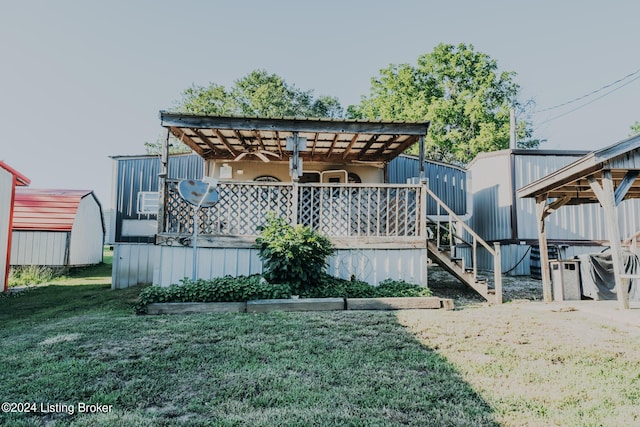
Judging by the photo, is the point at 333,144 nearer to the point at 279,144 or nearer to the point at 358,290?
the point at 279,144

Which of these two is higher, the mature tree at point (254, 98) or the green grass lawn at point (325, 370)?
the mature tree at point (254, 98)

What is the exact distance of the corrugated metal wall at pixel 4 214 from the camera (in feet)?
33.4

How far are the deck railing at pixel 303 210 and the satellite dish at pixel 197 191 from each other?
0.52 m

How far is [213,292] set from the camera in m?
6.41

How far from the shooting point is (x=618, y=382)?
3186 mm

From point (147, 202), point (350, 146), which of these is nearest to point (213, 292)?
point (350, 146)

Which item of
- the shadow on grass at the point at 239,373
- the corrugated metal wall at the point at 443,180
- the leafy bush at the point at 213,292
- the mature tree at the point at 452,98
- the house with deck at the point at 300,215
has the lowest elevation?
the shadow on grass at the point at 239,373

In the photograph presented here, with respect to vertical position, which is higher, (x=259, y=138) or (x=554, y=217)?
(x=259, y=138)

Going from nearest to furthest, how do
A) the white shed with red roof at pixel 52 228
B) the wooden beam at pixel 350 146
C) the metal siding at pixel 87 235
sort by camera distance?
1. the wooden beam at pixel 350 146
2. the white shed with red roof at pixel 52 228
3. the metal siding at pixel 87 235

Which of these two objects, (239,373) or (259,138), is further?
(259,138)

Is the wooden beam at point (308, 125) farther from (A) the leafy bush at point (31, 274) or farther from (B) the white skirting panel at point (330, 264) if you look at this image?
(A) the leafy bush at point (31, 274)

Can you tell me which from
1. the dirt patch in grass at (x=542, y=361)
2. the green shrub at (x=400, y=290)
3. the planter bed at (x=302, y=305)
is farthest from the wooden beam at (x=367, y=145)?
the dirt patch in grass at (x=542, y=361)

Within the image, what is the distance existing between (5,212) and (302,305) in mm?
8883

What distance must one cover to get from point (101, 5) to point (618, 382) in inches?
561
